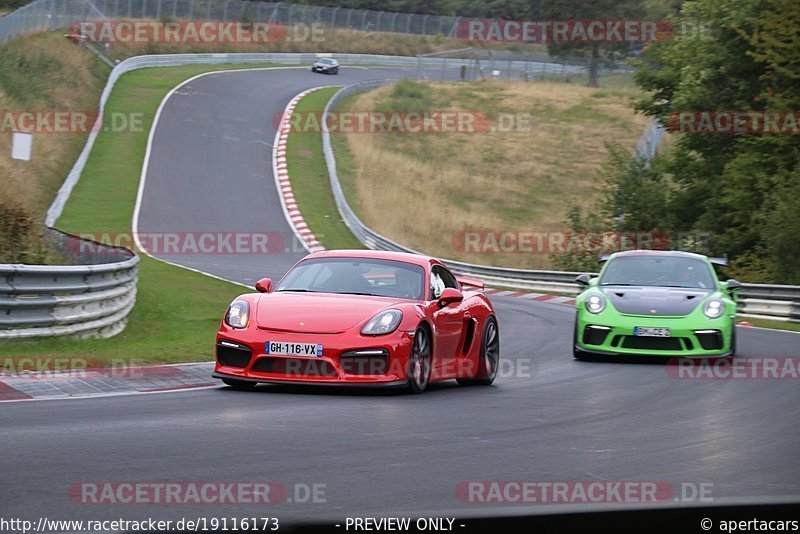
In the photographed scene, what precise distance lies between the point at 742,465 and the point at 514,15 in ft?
349

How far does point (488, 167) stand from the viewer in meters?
59.2

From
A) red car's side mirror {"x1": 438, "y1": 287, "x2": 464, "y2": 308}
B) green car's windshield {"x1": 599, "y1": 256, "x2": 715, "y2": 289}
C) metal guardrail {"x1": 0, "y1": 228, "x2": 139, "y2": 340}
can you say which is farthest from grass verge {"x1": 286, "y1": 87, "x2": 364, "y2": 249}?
red car's side mirror {"x1": 438, "y1": 287, "x2": 464, "y2": 308}

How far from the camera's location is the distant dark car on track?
2948 inches

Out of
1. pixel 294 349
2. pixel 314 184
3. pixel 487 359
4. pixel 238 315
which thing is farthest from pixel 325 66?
pixel 294 349

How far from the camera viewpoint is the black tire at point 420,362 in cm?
1040

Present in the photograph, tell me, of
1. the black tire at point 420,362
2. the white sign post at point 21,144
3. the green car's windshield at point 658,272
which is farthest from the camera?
the white sign post at point 21,144

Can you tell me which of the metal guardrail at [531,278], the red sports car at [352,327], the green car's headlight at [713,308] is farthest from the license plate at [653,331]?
the metal guardrail at [531,278]

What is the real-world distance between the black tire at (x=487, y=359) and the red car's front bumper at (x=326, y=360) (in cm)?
199

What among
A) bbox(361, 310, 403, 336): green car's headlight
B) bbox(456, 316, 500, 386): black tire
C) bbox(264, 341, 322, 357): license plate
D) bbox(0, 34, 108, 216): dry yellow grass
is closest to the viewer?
bbox(264, 341, 322, 357): license plate

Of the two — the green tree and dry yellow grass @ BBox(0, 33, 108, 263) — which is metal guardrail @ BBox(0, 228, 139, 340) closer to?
dry yellow grass @ BBox(0, 33, 108, 263)

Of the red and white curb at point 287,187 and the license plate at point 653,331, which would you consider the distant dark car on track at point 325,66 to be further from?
the license plate at point 653,331

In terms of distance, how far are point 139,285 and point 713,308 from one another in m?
11.5

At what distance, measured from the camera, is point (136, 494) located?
5.59 metres

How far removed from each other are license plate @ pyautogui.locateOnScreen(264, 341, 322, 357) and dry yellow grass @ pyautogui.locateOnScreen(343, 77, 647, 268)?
3210cm
